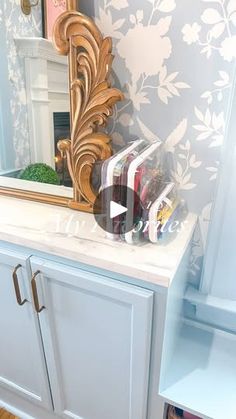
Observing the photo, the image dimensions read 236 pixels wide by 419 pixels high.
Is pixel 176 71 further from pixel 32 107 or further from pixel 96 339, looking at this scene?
pixel 96 339

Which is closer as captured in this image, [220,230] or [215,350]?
[220,230]

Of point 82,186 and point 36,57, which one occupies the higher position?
point 36,57

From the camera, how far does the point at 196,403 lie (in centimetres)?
87

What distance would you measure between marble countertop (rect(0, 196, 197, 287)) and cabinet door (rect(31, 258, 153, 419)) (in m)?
0.05

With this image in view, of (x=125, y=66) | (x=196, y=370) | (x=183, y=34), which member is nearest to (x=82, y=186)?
(x=125, y=66)

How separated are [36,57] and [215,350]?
1241 millimetres

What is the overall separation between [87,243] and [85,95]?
48cm

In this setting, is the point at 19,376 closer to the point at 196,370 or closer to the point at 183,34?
the point at 196,370
